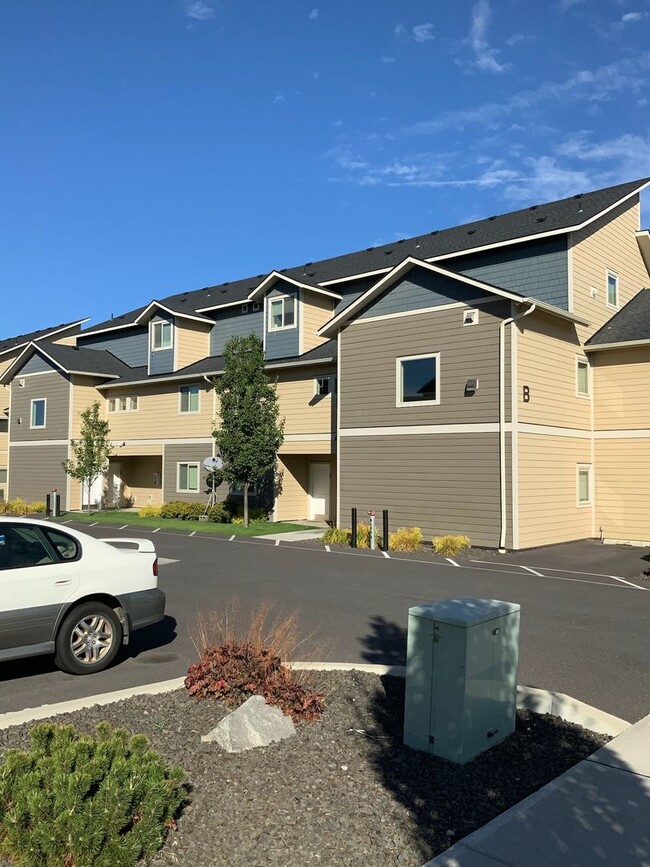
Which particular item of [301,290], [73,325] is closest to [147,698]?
[301,290]

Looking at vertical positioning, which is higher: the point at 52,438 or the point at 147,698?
the point at 52,438

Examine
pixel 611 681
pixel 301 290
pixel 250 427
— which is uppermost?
pixel 301 290

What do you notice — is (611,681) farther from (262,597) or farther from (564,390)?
(564,390)

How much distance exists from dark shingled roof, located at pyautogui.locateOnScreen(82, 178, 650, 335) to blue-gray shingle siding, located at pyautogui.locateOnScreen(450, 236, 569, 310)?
16.0 inches

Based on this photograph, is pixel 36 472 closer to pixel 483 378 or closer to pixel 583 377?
pixel 483 378

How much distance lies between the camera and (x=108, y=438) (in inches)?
1323

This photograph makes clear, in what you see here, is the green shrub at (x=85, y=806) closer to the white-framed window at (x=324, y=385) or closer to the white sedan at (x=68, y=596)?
the white sedan at (x=68, y=596)

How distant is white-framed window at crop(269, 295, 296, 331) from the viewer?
26891mm

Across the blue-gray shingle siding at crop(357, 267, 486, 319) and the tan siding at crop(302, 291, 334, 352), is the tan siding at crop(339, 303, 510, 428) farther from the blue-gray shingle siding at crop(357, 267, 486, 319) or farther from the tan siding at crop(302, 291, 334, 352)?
the tan siding at crop(302, 291, 334, 352)

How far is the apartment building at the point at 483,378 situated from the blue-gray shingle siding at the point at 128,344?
7.80 m

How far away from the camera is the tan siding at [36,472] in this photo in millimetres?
33688

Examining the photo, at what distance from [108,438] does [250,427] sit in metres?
12.2

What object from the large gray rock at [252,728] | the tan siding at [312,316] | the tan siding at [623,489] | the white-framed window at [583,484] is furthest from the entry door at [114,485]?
the large gray rock at [252,728]

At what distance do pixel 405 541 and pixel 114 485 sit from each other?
20.1 metres
